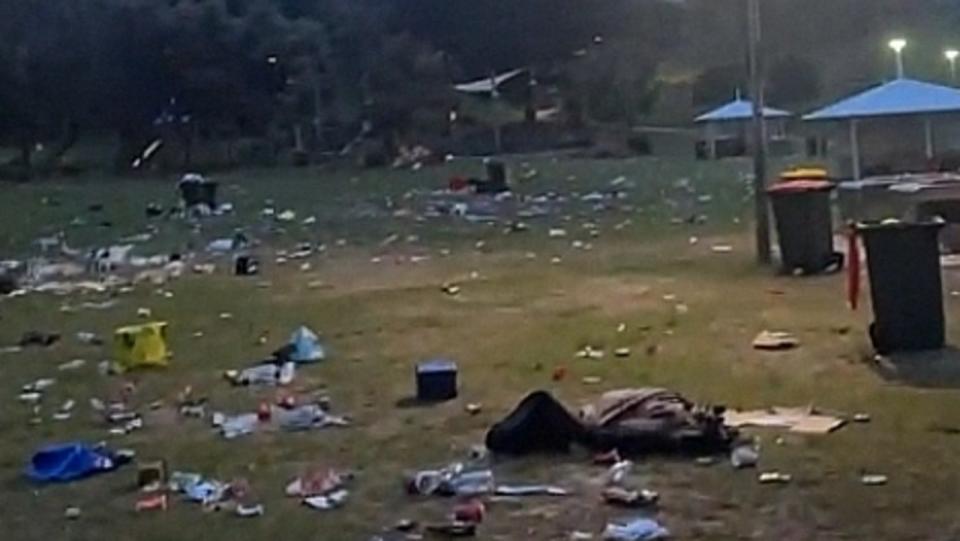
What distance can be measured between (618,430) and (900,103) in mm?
17957

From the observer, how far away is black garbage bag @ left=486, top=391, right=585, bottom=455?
716 centimetres

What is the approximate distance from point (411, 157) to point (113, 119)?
8.44 m

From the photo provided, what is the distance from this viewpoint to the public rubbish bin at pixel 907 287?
9.34 meters

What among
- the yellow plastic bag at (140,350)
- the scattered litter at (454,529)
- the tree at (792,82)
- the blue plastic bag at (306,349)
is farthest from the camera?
the tree at (792,82)

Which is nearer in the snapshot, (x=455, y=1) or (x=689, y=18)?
(x=455, y=1)

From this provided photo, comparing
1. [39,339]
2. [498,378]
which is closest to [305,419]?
[498,378]

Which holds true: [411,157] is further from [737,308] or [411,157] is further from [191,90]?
[737,308]

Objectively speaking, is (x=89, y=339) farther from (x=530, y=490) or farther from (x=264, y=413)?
(x=530, y=490)

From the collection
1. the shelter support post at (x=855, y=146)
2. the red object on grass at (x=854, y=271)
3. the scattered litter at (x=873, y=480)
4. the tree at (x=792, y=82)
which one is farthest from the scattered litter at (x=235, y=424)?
the tree at (x=792, y=82)

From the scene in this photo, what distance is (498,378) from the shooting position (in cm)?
912

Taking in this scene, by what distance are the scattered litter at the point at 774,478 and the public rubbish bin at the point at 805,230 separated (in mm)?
Result: 7330

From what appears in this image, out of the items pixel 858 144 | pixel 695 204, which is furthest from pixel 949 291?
pixel 858 144

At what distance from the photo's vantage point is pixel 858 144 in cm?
2523

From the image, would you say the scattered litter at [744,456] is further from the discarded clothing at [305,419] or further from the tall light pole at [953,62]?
the tall light pole at [953,62]
